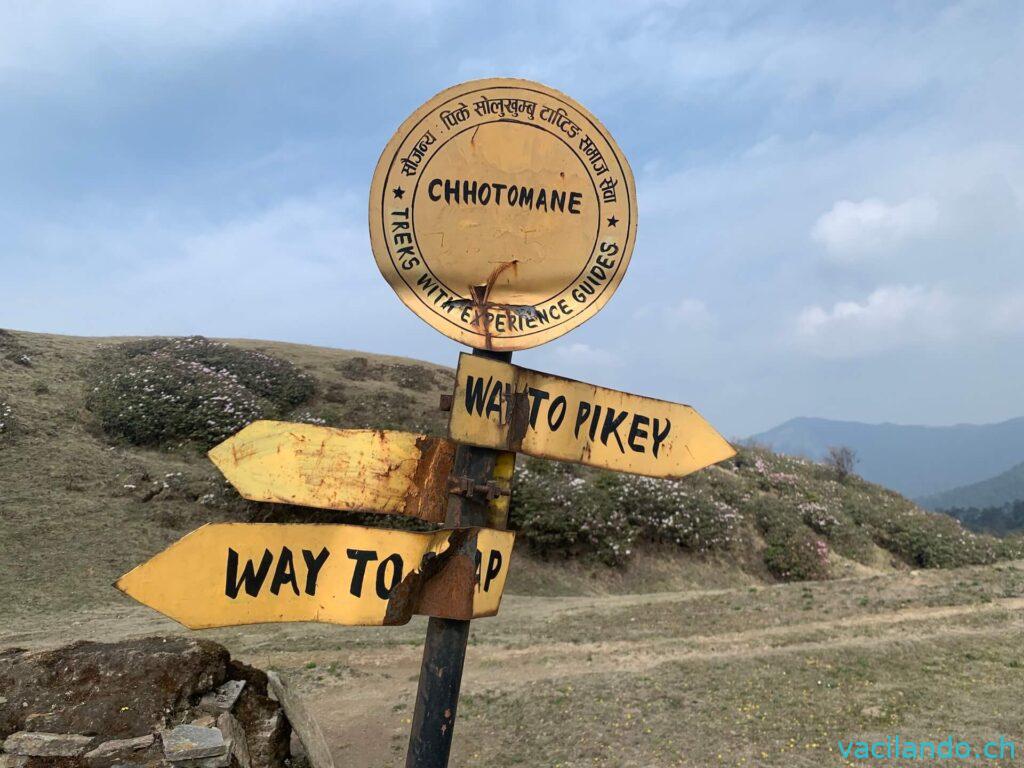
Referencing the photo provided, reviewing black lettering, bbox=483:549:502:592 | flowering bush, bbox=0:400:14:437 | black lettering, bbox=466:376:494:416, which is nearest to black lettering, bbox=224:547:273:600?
black lettering, bbox=483:549:502:592

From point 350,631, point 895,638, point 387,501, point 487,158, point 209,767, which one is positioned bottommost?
point 350,631

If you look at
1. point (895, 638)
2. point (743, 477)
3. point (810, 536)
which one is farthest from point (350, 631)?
point (743, 477)

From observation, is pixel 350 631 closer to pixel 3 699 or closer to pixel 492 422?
pixel 3 699

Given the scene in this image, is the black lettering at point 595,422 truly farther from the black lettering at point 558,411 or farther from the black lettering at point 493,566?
the black lettering at point 493,566

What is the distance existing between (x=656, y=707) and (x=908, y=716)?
6.71 ft

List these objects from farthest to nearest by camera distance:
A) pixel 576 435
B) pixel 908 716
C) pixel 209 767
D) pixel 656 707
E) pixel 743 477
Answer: pixel 743 477, pixel 656 707, pixel 908 716, pixel 209 767, pixel 576 435

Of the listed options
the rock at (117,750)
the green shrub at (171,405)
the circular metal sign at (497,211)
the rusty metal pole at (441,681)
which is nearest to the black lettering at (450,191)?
the circular metal sign at (497,211)

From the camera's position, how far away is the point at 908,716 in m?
5.67

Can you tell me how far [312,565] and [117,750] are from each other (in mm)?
2224

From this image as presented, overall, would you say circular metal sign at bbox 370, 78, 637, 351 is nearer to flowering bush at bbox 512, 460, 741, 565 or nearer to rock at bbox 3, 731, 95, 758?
rock at bbox 3, 731, 95, 758

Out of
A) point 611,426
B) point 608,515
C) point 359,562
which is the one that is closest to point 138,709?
point 359,562

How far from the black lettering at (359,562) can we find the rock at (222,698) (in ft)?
7.91

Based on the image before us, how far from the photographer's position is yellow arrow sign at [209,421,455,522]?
2.26m

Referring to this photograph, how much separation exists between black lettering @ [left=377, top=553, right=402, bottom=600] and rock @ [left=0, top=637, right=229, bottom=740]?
236 centimetres
